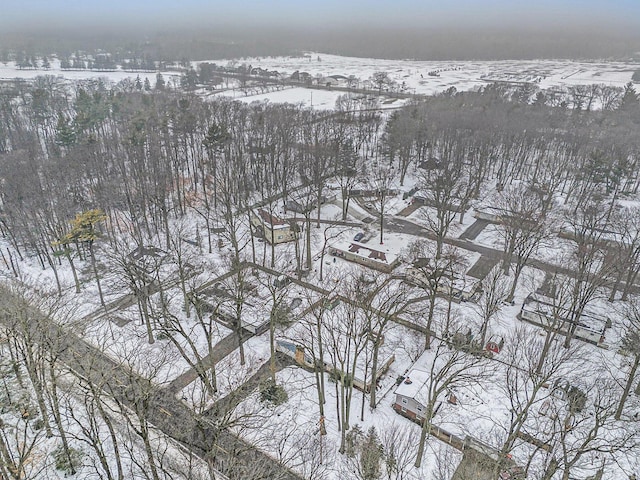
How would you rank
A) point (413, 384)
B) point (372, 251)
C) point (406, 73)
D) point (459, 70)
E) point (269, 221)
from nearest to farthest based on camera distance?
point (413, 384) → point (372, 251) → point (269, 221) → point (406, 73) → point (459, 70)

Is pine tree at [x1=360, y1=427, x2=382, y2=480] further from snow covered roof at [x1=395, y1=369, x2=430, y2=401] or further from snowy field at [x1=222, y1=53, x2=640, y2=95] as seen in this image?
snowy field at [x1=222, y1=53, x2=640, y2=95]

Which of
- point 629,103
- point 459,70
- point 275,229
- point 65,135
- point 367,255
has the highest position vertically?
point 459,70

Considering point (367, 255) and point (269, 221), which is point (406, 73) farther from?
point (367, 255)

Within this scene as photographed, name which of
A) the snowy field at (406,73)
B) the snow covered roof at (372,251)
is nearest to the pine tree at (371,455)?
the snow covered roof at (372,251)

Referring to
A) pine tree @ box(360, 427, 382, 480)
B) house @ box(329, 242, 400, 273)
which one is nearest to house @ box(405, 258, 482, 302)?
house @ box(329, 242, 400, 273)

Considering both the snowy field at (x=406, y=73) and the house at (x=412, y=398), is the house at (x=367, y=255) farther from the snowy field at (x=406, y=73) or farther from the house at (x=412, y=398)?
the snowy field at (x=406, y=73)

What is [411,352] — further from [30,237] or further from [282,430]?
[30,237]

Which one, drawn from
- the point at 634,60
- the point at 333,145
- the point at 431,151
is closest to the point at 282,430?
the point at 333,145

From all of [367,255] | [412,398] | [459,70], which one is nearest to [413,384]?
[412,398]
